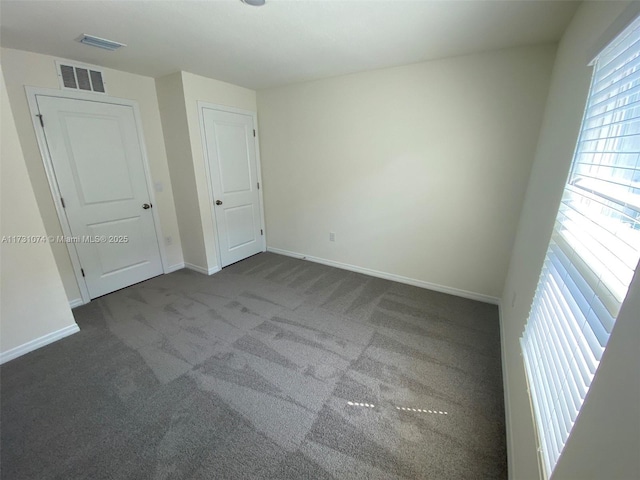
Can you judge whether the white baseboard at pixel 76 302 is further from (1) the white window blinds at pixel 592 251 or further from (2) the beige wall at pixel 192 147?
(1) the white window blinds at pixel 592 251

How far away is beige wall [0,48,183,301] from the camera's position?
2254mm

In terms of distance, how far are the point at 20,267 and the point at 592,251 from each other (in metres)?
3.31

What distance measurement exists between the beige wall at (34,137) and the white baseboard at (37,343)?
→ 1.89 feet

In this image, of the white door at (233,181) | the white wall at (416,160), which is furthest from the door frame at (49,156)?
the white wall at (416,160)

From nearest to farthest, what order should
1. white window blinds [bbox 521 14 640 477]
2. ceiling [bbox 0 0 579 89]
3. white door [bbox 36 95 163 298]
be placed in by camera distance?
white window blinds [bbox 521 14 640 477] → ceiling [bbox 0 0 579 89] → white door [bbox 36 95 163 298]

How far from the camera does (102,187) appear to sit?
113 inches

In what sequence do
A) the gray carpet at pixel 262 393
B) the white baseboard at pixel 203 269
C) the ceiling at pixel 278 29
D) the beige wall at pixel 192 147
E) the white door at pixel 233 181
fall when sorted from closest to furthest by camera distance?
1. the gray carpet at pixel 262 393
2. the ceiling at pixel 278 29
3. the beige wall at pixel 192 147
4. the white door at pixel 233 181
5. the white baseboard at pixel 203 269

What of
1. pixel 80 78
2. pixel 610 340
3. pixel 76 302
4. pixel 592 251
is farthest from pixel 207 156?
pixel 610 340

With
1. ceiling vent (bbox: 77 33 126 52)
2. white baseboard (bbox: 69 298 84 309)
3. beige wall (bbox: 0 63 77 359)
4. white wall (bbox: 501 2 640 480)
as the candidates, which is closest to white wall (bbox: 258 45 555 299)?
white wall (bbox: 501 2 640 480)

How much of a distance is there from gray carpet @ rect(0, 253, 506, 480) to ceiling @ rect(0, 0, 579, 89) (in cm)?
230

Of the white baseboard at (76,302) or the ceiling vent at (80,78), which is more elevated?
the ceiling vent at (80,78)

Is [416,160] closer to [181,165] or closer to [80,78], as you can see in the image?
[181,165]

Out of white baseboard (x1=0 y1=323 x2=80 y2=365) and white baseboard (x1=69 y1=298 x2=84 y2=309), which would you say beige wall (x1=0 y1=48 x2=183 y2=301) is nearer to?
white baseboard (x1=69 y1=298 x2=84 y2=309)

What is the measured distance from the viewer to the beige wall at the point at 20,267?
1.89 m
